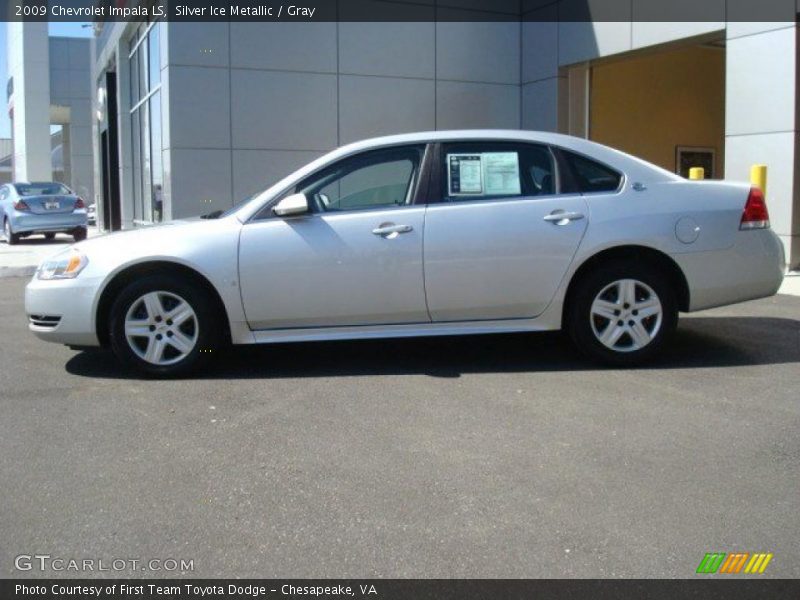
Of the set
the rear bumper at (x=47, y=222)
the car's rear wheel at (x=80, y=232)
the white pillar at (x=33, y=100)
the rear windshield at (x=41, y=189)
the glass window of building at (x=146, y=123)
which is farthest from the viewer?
the white pillar at (x=33, y=100)

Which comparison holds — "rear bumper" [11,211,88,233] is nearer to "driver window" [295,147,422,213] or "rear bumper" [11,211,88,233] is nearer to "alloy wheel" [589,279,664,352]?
"driver window" [295,147,422,213]

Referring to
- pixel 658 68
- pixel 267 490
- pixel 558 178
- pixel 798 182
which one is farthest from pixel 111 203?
pixel 267 490

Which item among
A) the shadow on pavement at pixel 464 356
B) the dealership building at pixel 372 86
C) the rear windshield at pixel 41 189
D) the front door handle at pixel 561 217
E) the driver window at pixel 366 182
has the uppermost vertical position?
the dealership building at pixel 372 86

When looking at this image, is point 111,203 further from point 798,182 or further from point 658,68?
point 798,182

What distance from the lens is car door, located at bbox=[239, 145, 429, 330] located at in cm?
556

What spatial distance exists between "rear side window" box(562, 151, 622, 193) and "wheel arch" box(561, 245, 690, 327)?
1.43 ft

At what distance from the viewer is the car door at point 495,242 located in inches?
222

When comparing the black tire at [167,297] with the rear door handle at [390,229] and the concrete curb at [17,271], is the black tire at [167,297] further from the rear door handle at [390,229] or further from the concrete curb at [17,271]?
the concrete curb at [17,271]

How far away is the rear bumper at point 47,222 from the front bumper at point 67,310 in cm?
1404

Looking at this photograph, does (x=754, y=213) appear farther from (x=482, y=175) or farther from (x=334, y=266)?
(x=334, y=266)

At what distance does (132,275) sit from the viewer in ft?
18.5

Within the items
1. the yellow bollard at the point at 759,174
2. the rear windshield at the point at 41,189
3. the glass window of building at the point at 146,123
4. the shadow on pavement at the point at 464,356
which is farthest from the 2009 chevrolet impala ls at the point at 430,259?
Answer: the rear windshield at the point at 41,189

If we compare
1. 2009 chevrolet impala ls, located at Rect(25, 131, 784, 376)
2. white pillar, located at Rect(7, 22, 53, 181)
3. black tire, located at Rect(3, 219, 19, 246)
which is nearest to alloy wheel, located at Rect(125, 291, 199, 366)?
2009 chevrolet impala ls, located at Rect(25, 131, 784, 376)

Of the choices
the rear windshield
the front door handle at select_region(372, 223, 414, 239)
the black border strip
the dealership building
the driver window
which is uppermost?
the black border strip
